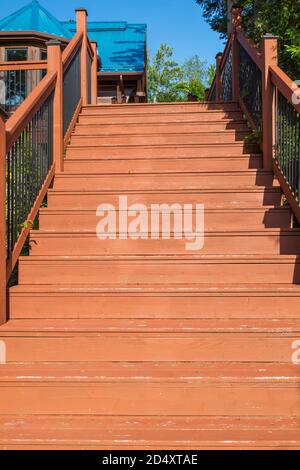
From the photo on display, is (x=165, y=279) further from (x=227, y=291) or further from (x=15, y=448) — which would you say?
(x=15, y=448)

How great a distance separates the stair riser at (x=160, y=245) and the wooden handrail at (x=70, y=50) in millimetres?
2014

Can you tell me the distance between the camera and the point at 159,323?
270 centimetres

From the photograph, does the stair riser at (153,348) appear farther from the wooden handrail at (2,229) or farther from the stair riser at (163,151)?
the stair riser at (163,151)

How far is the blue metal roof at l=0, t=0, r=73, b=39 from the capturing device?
12.6 metres

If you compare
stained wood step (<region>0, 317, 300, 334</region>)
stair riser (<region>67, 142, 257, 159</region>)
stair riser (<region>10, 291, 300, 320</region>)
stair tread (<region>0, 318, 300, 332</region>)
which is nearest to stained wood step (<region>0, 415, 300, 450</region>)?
stained wood step (<region>0, 317, 300, 334</region>)

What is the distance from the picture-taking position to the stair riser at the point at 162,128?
16.1 ft

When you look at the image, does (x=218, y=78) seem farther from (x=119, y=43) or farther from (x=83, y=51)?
(x=119, y=43)

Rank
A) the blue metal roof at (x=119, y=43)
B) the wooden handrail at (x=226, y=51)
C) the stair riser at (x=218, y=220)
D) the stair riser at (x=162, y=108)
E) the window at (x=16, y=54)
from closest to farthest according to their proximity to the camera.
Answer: the stair riser at (x=218, y=220) → the stair riser at (x=162, y=108) → the wooden handrail at (x=226, y=51) → the window at (x=16, y=54) → the blue metal roof at (x=119, y=43)

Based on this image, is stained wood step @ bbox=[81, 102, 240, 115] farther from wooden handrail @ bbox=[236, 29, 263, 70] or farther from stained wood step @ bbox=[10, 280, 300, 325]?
stained wood step @ bbox=[10, 280, 300, 325]

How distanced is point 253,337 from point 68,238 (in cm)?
156

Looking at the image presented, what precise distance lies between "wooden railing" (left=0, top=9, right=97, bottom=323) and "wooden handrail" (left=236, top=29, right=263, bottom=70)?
186 centimetres

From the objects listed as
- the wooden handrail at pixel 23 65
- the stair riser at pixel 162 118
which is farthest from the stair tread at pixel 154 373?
the wooden handrail at pixel 23 65

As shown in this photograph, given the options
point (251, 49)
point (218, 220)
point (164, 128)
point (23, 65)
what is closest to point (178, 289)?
point (218, 220)

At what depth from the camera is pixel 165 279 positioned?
3.06 m
